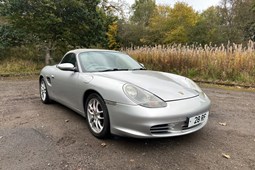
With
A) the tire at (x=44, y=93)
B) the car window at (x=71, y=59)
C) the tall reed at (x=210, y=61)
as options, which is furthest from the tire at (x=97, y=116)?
the tall reed at (x=210, y=61)

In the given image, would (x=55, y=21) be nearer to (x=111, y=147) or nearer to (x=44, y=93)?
(x=44, y=93)

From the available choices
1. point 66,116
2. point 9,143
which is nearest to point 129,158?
point 9,143

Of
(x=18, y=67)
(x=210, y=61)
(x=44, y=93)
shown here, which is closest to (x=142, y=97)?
(x=44, y=93)

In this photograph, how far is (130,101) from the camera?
2.56 meters

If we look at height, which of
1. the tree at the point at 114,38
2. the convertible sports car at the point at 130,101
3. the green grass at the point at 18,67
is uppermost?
the tree at the point at 114,38

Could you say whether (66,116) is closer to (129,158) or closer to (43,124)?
(43,124)

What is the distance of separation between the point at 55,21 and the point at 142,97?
1007cm

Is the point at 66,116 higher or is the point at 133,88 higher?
the point at 133,88

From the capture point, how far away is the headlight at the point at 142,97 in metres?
2.55

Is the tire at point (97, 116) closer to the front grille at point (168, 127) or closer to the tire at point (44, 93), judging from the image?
the front grille at point (168, 127)

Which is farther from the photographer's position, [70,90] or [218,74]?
[218,74]

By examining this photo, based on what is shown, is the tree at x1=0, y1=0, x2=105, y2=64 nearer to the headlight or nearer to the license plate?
the headlight

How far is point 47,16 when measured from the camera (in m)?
11.2

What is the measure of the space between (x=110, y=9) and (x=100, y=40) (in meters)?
8.74
